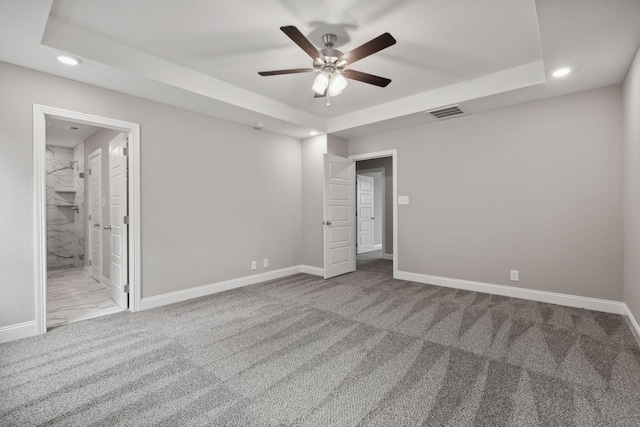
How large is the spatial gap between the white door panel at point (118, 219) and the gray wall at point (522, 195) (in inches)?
154

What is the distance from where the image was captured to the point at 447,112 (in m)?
4.01

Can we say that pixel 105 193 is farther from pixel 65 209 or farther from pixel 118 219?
pixel 65 209

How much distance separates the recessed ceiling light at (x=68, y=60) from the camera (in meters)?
2.53

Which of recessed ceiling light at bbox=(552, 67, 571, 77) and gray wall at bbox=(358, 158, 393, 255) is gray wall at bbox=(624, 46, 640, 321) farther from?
gray wall at bbox=(358, 158, 393, 255)

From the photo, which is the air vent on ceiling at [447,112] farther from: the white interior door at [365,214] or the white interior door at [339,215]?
the white interior door at [365,214]

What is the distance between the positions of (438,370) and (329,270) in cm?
286

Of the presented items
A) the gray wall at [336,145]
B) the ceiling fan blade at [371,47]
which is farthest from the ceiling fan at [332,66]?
the gray wall at [336,145]

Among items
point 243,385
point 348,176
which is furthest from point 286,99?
point 243,385

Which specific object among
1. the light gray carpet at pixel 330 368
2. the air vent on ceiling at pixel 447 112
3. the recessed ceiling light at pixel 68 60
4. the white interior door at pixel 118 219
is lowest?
the light gray carpet at pixel 330 368

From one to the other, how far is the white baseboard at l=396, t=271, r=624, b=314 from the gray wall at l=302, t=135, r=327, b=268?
1.58 metres

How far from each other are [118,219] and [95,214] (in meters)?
1.85

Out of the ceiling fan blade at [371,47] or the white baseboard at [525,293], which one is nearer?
the ceiling fan blade at [371,47]

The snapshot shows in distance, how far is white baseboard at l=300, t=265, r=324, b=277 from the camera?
5.13 metres

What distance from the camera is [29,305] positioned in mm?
2727
